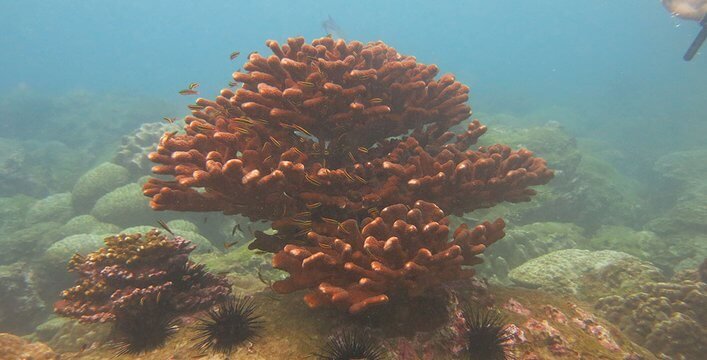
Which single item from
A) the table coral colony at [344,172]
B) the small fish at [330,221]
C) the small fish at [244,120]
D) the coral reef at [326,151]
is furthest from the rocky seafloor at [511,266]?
the small fish at [244,120]

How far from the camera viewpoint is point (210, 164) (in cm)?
324

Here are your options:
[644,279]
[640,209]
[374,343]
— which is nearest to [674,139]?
[640,209]

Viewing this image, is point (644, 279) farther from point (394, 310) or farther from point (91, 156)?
point (91, 156)

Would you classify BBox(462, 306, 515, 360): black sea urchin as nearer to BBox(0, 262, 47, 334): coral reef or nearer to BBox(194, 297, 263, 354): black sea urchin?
BBox(194, 297, 263, 354): black sea urchin

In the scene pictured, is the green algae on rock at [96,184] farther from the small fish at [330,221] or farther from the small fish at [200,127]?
the small fish at [330,221]

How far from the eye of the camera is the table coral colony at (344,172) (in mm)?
3092

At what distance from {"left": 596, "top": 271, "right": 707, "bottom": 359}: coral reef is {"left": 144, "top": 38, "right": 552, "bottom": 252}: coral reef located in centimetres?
219

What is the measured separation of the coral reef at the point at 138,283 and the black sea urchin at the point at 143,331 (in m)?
0.08

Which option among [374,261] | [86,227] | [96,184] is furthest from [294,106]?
[96,184]

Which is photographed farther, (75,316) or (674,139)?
(674,139)

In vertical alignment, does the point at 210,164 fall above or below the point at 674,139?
below

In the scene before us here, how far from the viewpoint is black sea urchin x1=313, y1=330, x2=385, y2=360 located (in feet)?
8.87

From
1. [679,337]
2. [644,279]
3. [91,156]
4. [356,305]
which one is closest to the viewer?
[356,305]

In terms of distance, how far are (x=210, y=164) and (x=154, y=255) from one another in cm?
161
